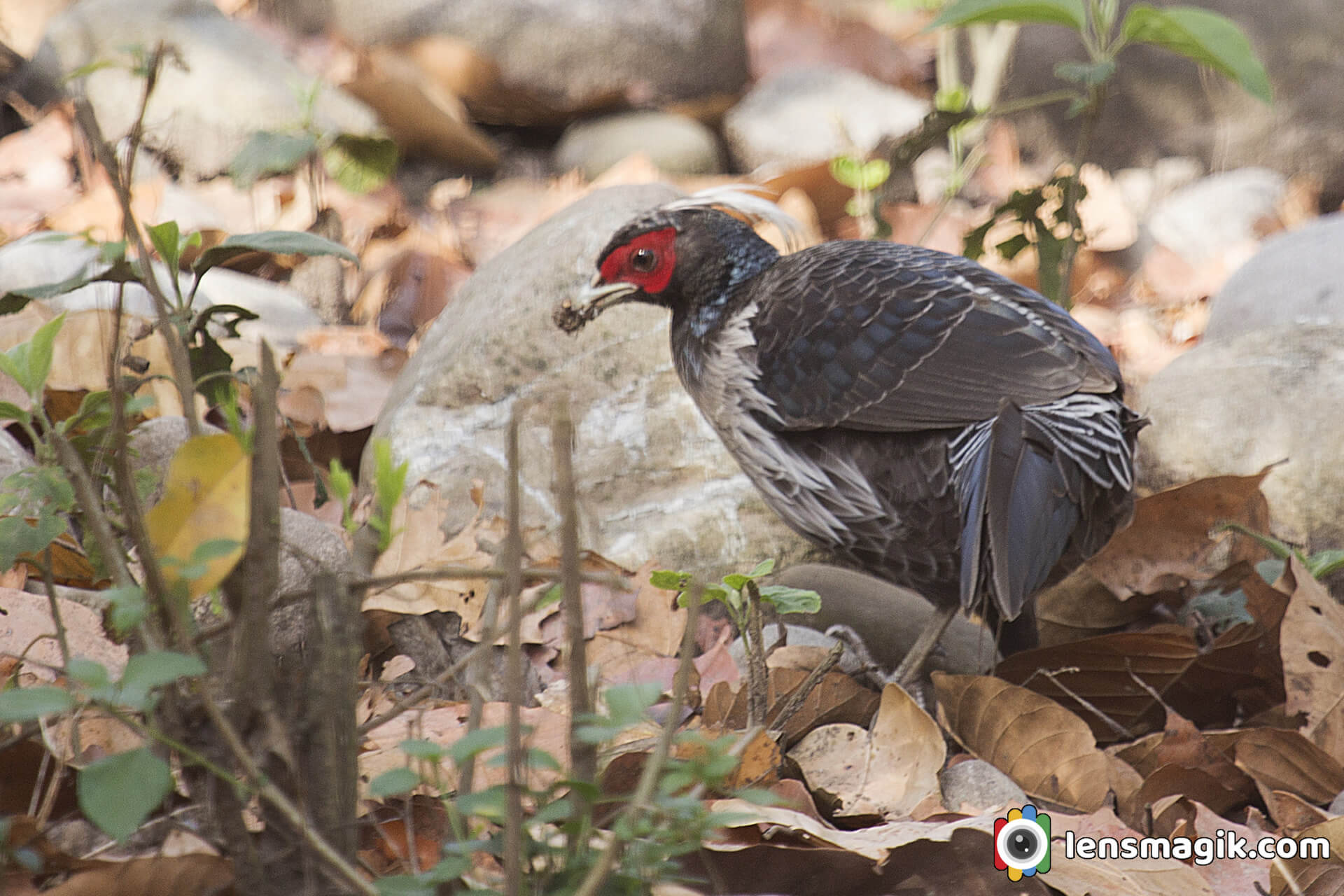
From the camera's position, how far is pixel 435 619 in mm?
2406

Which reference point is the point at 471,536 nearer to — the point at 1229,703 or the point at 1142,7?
the point at 1229,703

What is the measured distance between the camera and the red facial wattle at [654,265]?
2.90 metres

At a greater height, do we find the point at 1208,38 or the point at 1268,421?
the point at 1208,38

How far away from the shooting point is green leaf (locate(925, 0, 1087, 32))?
9.77 ft

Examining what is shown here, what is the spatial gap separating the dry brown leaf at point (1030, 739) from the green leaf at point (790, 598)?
0.42m

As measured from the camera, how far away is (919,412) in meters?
2.50

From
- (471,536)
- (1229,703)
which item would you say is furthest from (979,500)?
(471,536)

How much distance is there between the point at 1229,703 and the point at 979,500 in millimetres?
807

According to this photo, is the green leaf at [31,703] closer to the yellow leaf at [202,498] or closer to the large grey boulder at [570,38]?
the yellow leaf at [202,498]

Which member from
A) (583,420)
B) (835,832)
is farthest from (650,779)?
(583,420)

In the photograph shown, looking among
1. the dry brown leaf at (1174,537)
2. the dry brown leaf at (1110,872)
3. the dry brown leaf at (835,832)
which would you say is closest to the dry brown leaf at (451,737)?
the dry brown leaf at (835,832)

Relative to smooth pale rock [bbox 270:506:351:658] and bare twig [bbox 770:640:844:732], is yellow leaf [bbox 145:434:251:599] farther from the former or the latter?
bare twig [bbox 770:640:844:732]

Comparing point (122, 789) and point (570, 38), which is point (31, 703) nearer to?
point (122, 789)

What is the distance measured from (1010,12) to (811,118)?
149 inches
